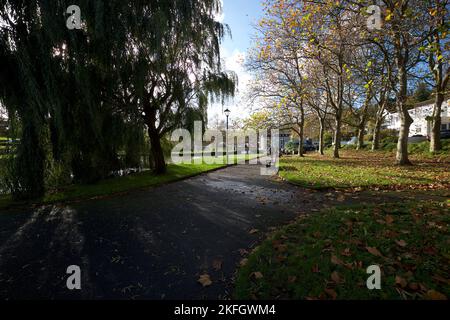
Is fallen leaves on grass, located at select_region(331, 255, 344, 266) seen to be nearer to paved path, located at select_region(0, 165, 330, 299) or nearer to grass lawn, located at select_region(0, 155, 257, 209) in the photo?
paved path, located at select_region(0, 165, 330, 299)

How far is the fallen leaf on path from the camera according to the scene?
111 inches

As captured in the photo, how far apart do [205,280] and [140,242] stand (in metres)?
1.92

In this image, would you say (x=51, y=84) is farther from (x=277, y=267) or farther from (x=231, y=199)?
(x=277, y=267)

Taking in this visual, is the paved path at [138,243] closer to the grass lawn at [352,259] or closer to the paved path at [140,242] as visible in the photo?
the paved path at [140,242]

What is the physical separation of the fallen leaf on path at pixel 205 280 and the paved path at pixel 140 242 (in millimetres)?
60

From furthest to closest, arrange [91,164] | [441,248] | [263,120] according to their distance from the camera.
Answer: [263,120] < [91,164] < [441,248]

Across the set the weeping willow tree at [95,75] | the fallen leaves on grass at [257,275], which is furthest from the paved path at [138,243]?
the weeping willow tree at [95,75]

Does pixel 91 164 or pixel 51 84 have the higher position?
pixel 51 84

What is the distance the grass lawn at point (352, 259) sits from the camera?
2359 millimetres

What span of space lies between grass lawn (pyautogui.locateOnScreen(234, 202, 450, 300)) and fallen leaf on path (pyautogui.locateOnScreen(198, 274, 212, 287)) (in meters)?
0.41

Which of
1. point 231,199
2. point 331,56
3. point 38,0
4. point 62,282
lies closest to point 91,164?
point 38,0

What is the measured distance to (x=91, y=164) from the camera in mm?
8883

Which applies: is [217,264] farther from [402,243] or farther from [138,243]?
[402,243]

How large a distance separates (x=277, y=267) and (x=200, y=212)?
3241mm
